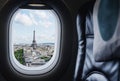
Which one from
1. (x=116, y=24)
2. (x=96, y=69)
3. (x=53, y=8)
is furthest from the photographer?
(x=53, y=8)

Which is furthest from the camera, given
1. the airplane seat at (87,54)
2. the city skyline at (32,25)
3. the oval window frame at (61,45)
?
the city skyline at (32,25)

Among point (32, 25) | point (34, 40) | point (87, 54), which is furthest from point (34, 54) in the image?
point (87, 54)

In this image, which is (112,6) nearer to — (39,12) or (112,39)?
(112,39)

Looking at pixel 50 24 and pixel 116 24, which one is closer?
pixel 116 24

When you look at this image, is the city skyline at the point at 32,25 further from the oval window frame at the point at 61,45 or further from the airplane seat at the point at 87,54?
the airplane seat at the point at 87,54

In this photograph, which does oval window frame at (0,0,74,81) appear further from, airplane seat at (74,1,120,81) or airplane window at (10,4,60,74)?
airplane seat at (74,1,120,81)

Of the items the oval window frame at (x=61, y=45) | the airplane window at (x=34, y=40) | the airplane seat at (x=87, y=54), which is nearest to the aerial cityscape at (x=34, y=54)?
the airplane window at (x=34, y=40)

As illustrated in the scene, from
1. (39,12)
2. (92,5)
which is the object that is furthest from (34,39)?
(92,5)
